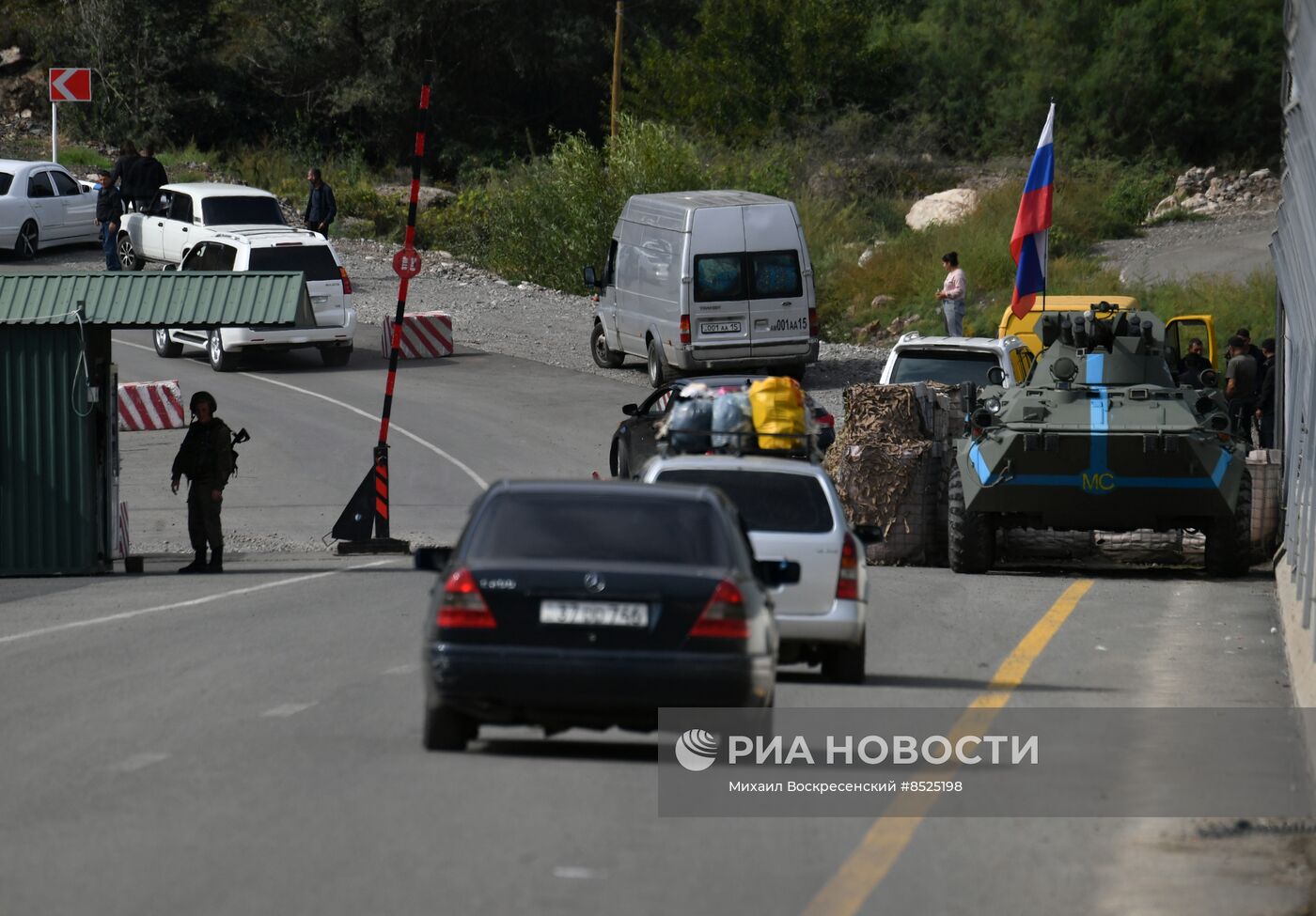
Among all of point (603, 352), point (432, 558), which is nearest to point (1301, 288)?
point (432, 558)

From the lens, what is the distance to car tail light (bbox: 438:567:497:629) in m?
9.11

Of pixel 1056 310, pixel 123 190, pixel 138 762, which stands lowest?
pixel 138 762

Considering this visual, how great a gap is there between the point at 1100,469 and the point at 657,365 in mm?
16289

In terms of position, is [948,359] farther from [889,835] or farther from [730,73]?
[730,73]

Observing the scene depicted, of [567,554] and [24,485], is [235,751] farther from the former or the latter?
[24,485]

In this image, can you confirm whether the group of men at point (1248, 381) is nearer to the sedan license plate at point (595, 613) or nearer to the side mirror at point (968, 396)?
the side mirror at point (968, 396)

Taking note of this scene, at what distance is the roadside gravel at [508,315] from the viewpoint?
124 ft

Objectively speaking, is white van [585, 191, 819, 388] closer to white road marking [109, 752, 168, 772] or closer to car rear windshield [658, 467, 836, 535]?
car rear windshield [658, 467, 836, 535]

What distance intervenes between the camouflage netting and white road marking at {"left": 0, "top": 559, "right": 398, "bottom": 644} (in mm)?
4841

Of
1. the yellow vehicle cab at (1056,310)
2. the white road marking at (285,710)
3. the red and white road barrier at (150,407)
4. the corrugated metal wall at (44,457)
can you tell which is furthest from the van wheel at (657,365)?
the white road marking at (285,710)

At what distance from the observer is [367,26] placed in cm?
6216

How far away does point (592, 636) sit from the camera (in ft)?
29.8

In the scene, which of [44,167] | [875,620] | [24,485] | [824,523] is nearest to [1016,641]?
[875,620]

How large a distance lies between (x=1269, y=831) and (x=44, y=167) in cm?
3718
